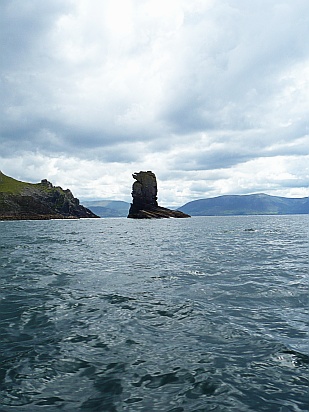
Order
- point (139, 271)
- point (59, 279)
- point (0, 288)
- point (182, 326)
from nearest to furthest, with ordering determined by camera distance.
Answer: point (182, 326)
point (0, 288)
point (59, 279)
point (139, 271)

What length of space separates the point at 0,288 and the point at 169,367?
43.3 ft

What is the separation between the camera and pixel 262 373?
803 cm

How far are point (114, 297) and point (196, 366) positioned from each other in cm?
792

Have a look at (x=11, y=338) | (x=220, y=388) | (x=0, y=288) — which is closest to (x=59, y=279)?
(x=0, y=288)

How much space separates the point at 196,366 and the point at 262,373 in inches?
66.6

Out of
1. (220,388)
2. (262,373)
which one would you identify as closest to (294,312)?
(262,373)

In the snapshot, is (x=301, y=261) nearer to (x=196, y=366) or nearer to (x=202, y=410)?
(x=196, y=366)

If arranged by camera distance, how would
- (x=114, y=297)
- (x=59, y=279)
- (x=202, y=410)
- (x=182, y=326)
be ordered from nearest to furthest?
1. (x=202, y=410)
2. (x=182, y=326)
3. (x=114, y=297)
4. (x=59, y=279)

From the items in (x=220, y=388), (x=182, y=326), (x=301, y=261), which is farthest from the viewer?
(x=301, y=261)

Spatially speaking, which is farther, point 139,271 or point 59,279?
point 139,271

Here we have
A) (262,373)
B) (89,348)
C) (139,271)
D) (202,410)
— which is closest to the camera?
(202,410)

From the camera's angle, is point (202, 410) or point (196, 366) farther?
point (196, 366)

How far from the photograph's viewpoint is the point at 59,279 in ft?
66.9

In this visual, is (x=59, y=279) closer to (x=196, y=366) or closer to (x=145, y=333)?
(x=145, y=333)
